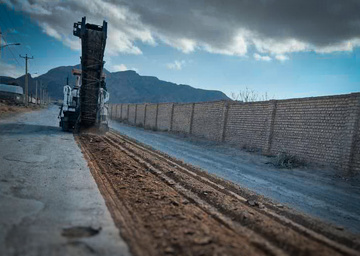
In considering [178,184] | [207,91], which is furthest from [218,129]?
[207,91]

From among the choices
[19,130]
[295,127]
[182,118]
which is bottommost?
[19,130]

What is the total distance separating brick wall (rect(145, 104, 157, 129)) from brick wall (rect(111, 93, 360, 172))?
908 cm

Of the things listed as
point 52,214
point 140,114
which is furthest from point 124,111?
point 52,214

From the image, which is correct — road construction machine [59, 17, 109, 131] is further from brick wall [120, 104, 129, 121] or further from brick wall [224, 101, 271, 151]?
brick wall [120, 104, 129, 121]

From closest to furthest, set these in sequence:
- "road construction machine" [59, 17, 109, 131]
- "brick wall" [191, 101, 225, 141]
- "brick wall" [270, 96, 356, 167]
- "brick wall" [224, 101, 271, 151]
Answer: "brick wall" [270, 96, 356, 167] → "road construction machine" [59, 17, 109, 131] → "brick wall" [224, 101, 271, 151] → "brick wall" [191, 101, 225, 141]

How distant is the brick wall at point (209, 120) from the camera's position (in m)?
15.2

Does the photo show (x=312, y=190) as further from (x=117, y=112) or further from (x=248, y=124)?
(x=117, y=112)

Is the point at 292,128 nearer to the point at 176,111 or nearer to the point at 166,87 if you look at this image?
the point at 176,111

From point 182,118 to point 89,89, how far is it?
377 inches

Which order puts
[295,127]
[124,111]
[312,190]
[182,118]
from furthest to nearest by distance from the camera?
[124,111], [182,118], [295,127], [312,190]

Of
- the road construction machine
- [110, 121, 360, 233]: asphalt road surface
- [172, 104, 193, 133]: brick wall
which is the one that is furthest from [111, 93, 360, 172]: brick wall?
the road construction machine

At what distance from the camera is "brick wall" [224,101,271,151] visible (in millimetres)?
11750

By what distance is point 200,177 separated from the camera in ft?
19.2

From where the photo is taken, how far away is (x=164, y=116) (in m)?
23.4
